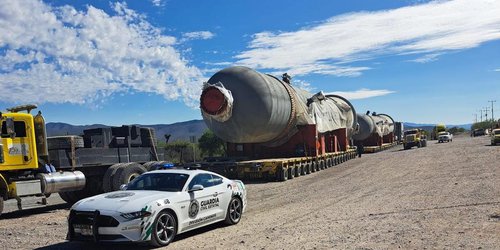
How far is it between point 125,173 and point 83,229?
7225mm

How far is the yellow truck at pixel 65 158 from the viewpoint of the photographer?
510 inches

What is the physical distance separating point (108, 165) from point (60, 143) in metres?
1.95

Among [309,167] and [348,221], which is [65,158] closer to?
[348,221]

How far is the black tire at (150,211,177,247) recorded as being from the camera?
8.30 m

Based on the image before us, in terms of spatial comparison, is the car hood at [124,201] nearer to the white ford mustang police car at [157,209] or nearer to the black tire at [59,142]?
the white ford mustang police car at [157,209]

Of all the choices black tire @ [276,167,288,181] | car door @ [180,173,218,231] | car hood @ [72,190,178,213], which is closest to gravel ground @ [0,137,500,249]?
car door @ [180,173,218,231]

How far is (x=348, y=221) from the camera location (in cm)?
1045

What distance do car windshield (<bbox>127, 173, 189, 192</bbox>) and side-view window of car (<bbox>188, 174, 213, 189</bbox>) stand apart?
16cm

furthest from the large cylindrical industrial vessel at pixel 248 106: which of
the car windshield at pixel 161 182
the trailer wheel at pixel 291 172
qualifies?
the car windshield at pixel 161 182

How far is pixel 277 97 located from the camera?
22.8 m

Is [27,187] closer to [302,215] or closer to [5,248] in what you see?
[5,248]

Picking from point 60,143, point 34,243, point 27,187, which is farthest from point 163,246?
point 60,143

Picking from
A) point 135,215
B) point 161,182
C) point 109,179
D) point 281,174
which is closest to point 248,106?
point 281,174

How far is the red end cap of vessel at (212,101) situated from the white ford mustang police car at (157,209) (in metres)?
10.2
